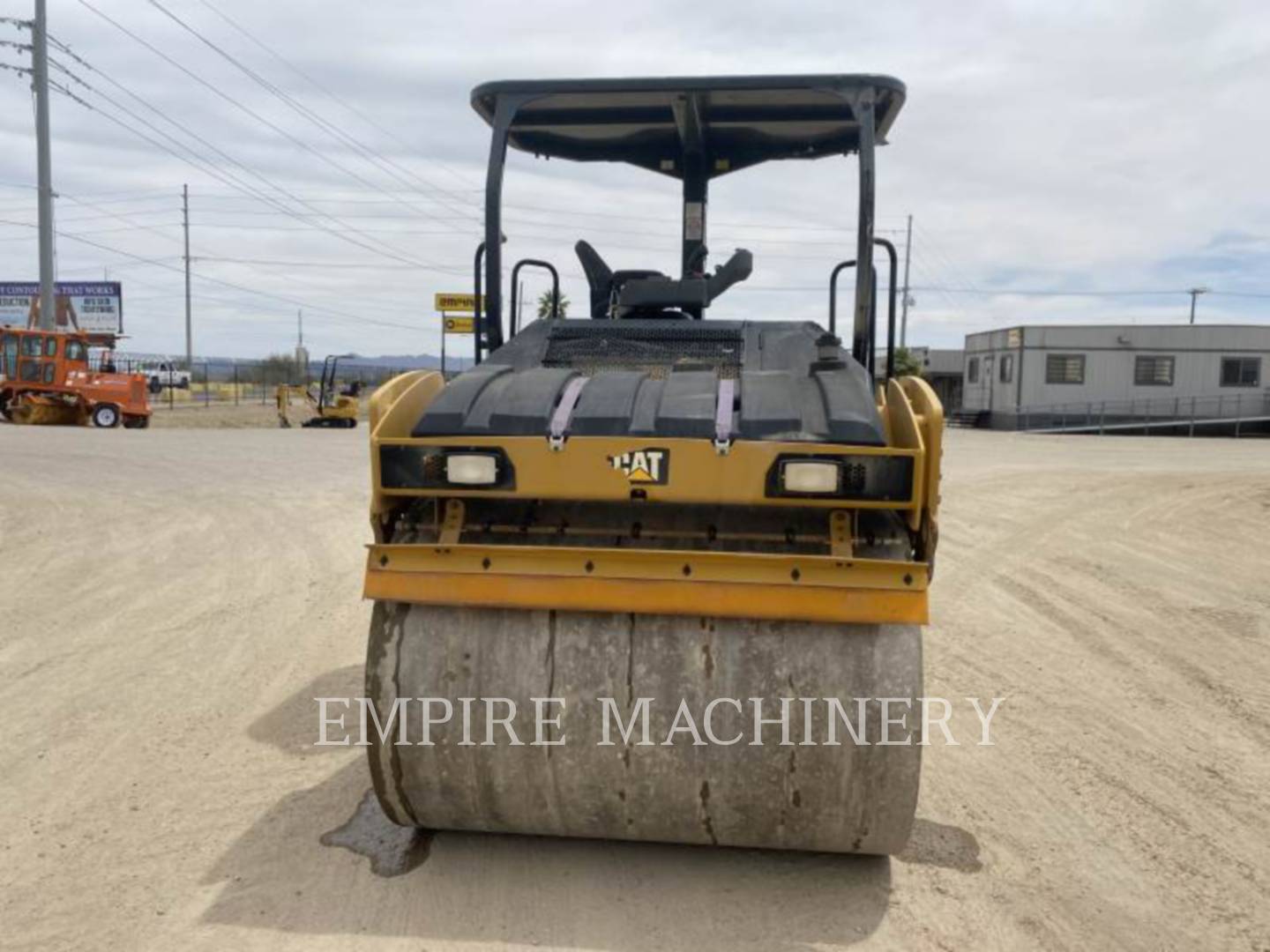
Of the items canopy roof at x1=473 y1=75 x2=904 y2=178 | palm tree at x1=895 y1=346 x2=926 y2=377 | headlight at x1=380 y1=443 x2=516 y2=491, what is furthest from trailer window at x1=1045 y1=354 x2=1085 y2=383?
headlight at x1=380 y1=443 x2=516 y2=491

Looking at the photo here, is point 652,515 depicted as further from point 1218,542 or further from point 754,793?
point 1218,542

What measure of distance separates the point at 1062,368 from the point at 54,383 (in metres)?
30.6

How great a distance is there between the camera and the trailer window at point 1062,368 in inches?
1444

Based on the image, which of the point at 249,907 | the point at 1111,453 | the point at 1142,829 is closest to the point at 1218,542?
the point at 1142,829

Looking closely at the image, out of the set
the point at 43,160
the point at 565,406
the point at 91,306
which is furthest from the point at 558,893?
the point at 91,306

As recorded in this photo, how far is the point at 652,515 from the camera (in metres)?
3.51

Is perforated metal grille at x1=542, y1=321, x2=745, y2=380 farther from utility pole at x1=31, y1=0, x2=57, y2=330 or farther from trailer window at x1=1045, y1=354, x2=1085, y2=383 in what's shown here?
trailer window at x1=1045, y1=354, x2=1085, y2=383

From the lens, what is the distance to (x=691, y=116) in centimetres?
472

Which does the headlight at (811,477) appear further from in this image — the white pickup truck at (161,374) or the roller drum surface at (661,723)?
the white pickup truck at (161,374)

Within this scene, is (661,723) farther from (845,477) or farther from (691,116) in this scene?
(691,116)

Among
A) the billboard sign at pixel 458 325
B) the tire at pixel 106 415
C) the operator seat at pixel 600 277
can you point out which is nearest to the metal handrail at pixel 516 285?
the operator seat at pixel 600 277

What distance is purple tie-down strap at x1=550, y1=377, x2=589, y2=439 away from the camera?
3311 mm

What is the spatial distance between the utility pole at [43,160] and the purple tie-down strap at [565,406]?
2815 cm

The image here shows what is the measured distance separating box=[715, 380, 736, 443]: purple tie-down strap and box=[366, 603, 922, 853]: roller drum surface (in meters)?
0.56
